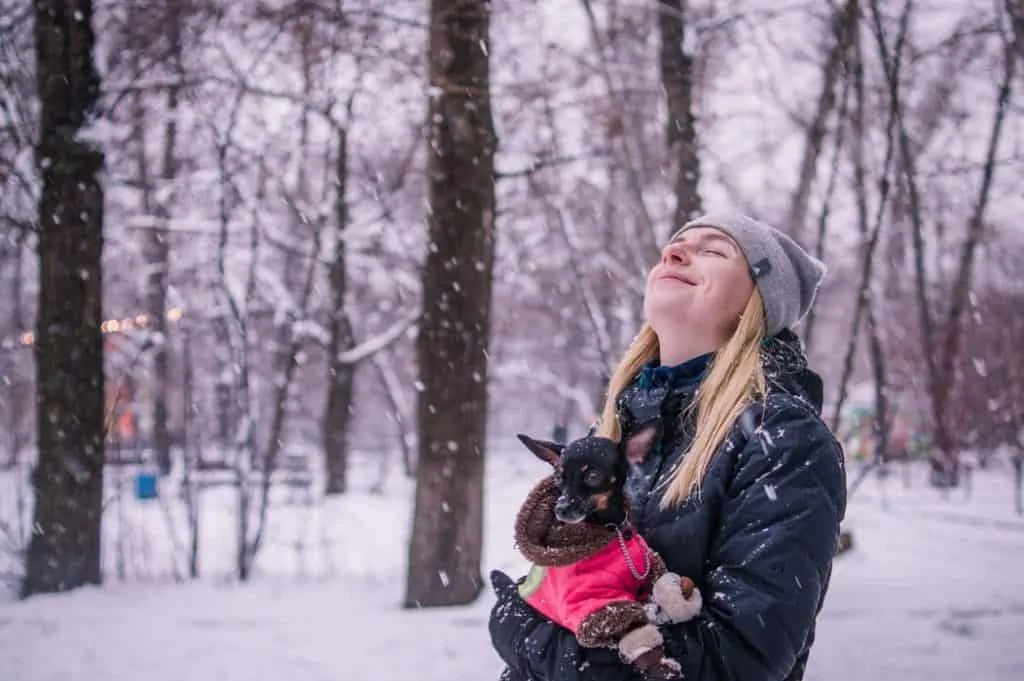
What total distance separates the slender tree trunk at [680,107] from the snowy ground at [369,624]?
370cm

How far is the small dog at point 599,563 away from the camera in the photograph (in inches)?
61.2

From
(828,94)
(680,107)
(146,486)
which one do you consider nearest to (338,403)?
(146,486)

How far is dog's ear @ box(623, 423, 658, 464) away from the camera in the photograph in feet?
6.03

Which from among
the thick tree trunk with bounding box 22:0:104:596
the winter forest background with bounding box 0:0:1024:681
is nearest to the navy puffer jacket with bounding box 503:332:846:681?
the winter forest background with bounding box 0:0:1024:681

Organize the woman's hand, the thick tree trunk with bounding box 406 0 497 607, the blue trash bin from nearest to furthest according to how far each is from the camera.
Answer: the woman's hand
the thick tree trunk with bounding box 406 0 497 607
the blue trash bin

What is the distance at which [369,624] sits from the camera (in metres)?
5.56

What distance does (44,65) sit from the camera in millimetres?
6887

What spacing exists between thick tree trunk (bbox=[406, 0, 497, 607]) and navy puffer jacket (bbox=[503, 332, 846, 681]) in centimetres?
424

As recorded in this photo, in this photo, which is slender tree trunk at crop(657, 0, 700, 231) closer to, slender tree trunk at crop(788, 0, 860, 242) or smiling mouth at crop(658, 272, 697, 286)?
slender tree trunk at crop(788, 0, 860, 242)

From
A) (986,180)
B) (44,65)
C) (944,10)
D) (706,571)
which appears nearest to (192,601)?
(44,65)

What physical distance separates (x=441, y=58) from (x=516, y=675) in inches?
206

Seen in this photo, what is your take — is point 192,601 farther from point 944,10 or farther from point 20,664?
point 944,10

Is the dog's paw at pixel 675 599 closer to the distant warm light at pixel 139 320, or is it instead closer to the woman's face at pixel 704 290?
the woman's face at pixel 704 290

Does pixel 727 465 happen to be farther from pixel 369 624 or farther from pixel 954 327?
pixel 954 327
